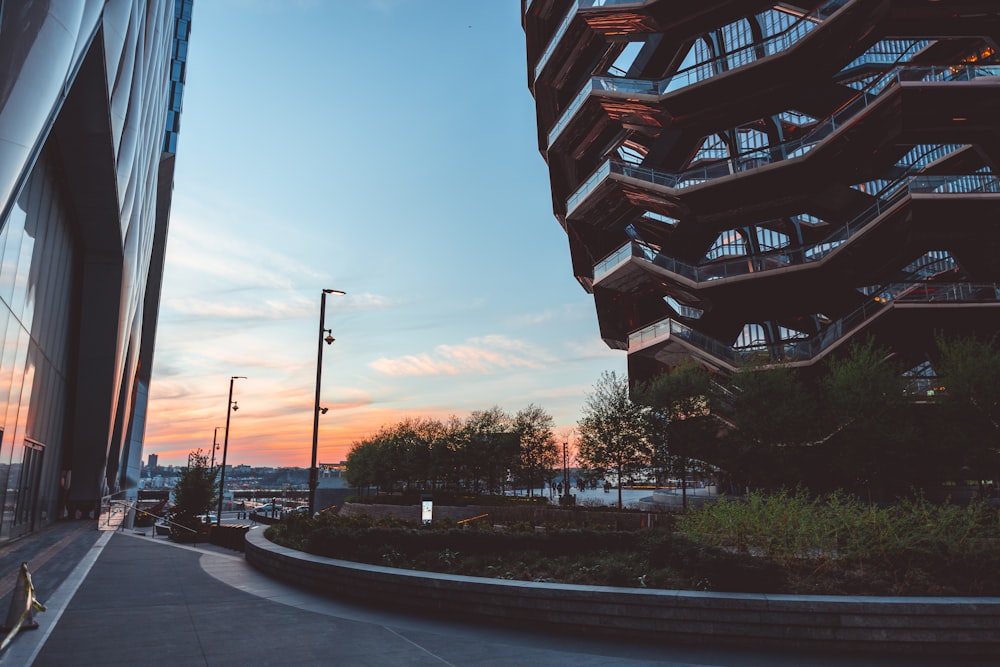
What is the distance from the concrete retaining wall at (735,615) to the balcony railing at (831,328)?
31.3 meters

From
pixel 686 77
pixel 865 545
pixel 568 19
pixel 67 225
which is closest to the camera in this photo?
pixel 865 545

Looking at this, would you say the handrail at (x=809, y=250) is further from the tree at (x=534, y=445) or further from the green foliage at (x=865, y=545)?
the green foliage at (x=865, y=545)

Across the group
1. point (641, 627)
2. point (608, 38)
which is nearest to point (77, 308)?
point (641, 627)

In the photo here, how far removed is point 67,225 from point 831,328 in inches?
1528

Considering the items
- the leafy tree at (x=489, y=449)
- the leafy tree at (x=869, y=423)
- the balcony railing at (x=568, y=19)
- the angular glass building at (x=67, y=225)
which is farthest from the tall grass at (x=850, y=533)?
the leafy tree at (x=489, y=449)

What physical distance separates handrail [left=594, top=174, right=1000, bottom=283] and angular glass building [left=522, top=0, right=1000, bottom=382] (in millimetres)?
103

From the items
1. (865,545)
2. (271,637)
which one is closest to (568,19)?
(865,545)

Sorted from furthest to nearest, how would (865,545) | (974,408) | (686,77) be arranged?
(686,77) < (974,408) < (865,545)

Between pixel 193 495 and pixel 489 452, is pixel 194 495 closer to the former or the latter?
pixel 193 495

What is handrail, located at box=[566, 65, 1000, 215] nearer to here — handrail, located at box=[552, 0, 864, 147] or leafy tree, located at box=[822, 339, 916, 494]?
handrail, located at box=[552, 0, 864, 147]

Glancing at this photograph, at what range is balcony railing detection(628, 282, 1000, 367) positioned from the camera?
3559 centimetres

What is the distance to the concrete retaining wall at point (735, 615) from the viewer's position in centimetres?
766

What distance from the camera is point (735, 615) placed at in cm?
812

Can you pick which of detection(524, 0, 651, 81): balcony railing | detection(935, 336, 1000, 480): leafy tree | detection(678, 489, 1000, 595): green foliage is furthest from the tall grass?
detection(524, 0, 651, 81): balcony railing
